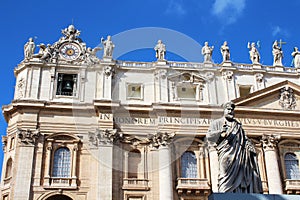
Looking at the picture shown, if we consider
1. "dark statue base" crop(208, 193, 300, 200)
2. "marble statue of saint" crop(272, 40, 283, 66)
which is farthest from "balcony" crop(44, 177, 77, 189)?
"dark statue base" crop(208, 193, 300, 200)

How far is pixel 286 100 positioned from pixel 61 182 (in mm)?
16946

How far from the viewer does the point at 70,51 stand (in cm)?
3256

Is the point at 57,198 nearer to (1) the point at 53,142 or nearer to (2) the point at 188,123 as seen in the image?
(1) the point at 53,142

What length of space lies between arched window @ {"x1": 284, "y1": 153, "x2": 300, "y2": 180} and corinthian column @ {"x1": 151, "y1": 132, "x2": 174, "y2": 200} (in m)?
8.54

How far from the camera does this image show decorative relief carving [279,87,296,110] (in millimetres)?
31969

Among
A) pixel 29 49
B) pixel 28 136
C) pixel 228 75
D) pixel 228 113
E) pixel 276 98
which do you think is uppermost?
pixel 29 49

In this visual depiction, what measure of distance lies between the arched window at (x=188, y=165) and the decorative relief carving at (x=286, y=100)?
25.4 feet

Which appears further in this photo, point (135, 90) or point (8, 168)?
point (135, 90)

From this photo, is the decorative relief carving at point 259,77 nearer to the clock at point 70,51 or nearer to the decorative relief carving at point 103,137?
the decorative relief carving at point 103,137

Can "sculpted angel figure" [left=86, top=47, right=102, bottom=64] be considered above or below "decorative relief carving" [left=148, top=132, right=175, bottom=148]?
above

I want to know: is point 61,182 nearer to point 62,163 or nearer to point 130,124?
point 62,163

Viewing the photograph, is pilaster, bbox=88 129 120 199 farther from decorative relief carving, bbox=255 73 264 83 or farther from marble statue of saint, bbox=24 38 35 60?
decorative relief carving, bbox=255 73 264 83

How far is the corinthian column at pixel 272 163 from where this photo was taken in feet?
94.8

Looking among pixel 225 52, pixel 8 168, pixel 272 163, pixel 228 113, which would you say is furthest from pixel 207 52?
pixel 228 113
